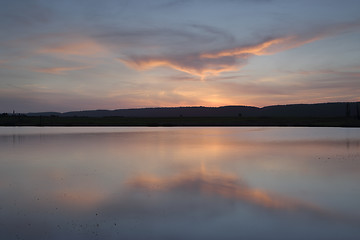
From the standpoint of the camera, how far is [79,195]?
10383 millimetres

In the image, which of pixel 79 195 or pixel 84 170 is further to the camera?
pixel 84 170

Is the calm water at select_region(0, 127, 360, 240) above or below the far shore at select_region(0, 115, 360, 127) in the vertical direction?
below

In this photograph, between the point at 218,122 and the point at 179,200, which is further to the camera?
the point at 218,122

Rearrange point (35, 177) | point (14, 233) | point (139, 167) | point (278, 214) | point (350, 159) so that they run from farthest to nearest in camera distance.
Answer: point (350, 159)
point (139, 167)
point (35, 177)
point (278, 214)
point (14, 233)

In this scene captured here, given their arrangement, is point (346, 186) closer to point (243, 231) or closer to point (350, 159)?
point (243, 231)

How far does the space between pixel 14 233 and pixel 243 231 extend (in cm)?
527

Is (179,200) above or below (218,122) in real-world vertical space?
below

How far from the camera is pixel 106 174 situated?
14.0 meters

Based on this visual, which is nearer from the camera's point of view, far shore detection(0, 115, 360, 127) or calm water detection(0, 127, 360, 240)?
calm water detection(0, 127, 360, 240)

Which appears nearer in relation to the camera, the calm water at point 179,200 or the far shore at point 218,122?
the calm water at point 179,200

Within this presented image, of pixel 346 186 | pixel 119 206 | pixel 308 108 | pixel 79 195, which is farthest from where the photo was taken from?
pixel 308 108

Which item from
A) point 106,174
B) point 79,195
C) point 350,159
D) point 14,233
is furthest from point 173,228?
point 350,159

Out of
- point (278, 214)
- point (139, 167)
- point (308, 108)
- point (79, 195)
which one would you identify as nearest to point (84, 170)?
point (139, 167)

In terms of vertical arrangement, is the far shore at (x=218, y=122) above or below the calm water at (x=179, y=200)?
above
